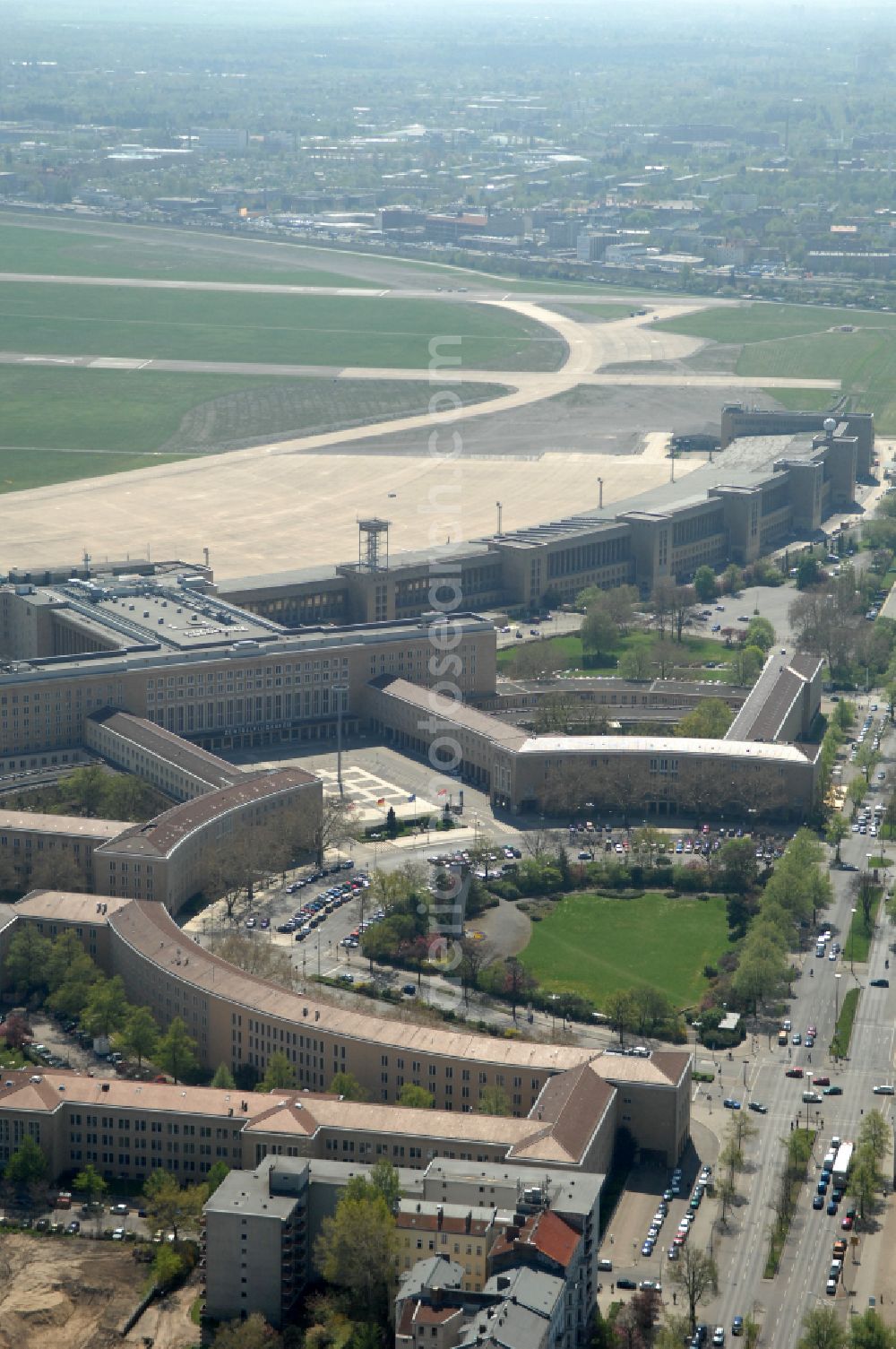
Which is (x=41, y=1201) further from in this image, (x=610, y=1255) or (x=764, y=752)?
(x=764, y=752)

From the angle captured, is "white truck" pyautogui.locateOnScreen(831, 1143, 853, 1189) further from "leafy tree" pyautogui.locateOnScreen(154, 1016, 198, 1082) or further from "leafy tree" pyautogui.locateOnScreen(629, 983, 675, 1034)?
"leafy tree" pyautogui.locateOnScreen(154, 1016, 198, 1082)

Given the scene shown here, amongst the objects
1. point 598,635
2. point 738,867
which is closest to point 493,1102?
point 738,867

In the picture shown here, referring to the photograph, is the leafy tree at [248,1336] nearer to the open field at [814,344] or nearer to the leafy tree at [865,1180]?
the leafy tree at [865,1180]

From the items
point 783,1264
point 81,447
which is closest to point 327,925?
point 783,1264

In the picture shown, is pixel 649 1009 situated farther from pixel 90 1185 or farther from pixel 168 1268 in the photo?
pixel 168 1268

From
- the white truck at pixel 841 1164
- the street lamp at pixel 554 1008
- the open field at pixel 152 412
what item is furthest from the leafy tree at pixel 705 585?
the white truck at pixel 841 1164

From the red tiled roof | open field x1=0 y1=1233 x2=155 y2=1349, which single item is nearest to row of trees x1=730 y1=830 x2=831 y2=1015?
the red tiled roof
